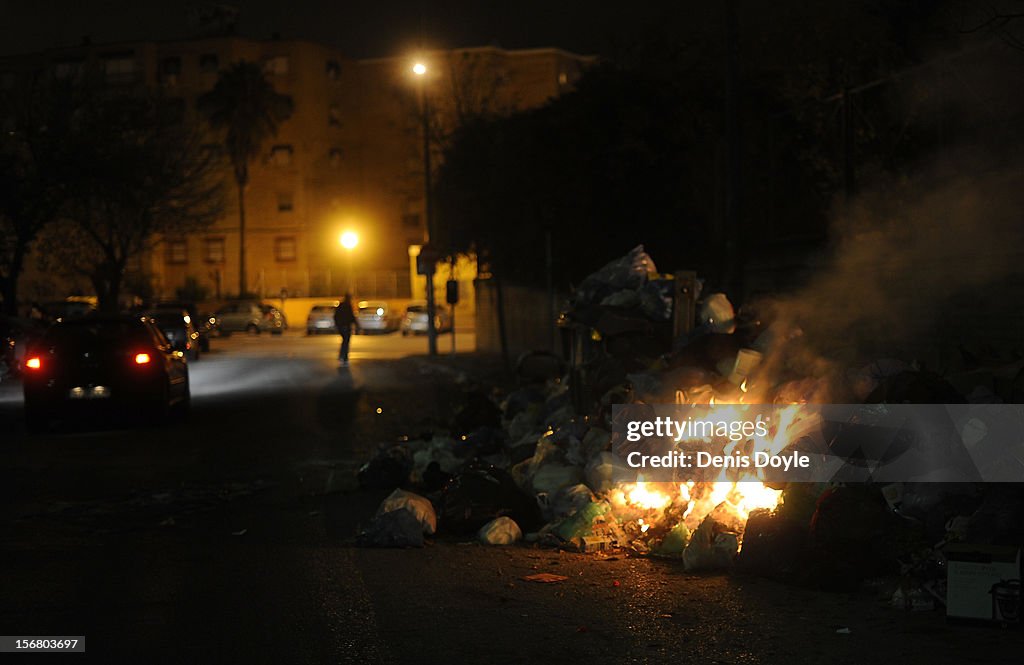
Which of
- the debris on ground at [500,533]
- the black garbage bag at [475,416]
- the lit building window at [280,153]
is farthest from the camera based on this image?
the lit building window at [280,153]

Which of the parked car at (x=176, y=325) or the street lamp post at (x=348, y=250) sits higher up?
the street lamp post at (x=348, y=250)

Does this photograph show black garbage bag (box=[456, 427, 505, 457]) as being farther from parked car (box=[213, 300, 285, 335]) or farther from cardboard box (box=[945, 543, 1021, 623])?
parked car (box=[213, 300, 285, 335])

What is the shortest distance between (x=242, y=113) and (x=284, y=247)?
8.50 metres

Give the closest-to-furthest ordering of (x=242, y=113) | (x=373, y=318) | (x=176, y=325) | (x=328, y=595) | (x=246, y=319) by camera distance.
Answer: (x=328, y=595), (x=176, y=325), (x=373, y=318), (x=246, y=319), (x=242, y=113)

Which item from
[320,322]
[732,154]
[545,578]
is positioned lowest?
[545,578]

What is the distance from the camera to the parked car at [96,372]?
16281mm

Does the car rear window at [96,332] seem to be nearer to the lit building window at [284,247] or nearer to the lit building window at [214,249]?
the lit building window at [284,247]

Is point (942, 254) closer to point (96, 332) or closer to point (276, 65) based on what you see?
point (96, 332)

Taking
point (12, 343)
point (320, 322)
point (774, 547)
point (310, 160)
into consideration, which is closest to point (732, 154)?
point (774, 547)

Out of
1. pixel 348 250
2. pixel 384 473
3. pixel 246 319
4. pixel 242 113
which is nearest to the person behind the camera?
pixel 384 473

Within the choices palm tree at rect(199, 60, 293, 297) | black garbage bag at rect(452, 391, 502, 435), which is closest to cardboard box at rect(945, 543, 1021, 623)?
black garbage bag at rect(452, 391, 502, 435)

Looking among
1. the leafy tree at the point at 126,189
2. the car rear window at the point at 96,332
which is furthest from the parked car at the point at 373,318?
the car rear window at the point at 96,332

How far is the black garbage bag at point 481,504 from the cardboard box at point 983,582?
3422 millimetres

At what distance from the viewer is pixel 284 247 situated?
239ft
